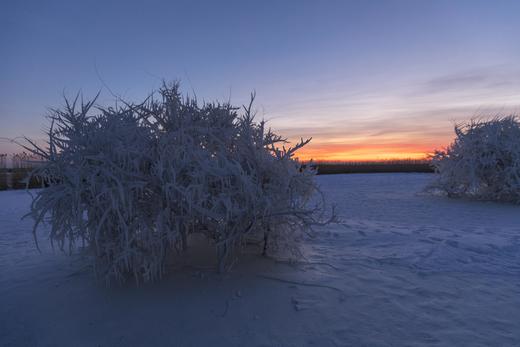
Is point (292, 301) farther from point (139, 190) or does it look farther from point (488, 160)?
point (488, 160)

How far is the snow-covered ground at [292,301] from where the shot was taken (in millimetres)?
2432

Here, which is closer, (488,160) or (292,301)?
(292,301)

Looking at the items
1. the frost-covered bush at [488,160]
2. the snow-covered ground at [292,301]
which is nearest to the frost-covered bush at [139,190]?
the snow-covered ground at [292,301]

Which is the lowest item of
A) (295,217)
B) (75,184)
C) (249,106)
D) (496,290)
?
(496,290)

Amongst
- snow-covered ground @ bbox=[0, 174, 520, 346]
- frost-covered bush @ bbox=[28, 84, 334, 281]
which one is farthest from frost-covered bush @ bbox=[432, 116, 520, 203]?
frost-covered bush @ bbox=[28, 84, 334, 281]

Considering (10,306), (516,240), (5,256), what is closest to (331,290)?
(10,306)

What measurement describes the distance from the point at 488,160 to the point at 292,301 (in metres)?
9.42

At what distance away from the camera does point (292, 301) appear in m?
2.89

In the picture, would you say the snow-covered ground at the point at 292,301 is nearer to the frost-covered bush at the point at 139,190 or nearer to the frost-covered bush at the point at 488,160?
the frost-covered bush at the point at 139,190

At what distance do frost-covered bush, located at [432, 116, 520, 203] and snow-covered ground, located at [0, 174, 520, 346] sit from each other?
6085 millimetres

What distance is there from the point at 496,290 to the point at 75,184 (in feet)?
12.9

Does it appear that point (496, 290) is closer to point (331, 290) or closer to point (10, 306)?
point (331, 290)

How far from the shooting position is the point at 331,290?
3.11 m

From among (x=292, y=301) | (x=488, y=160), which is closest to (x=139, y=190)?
(x=292, y=301)
